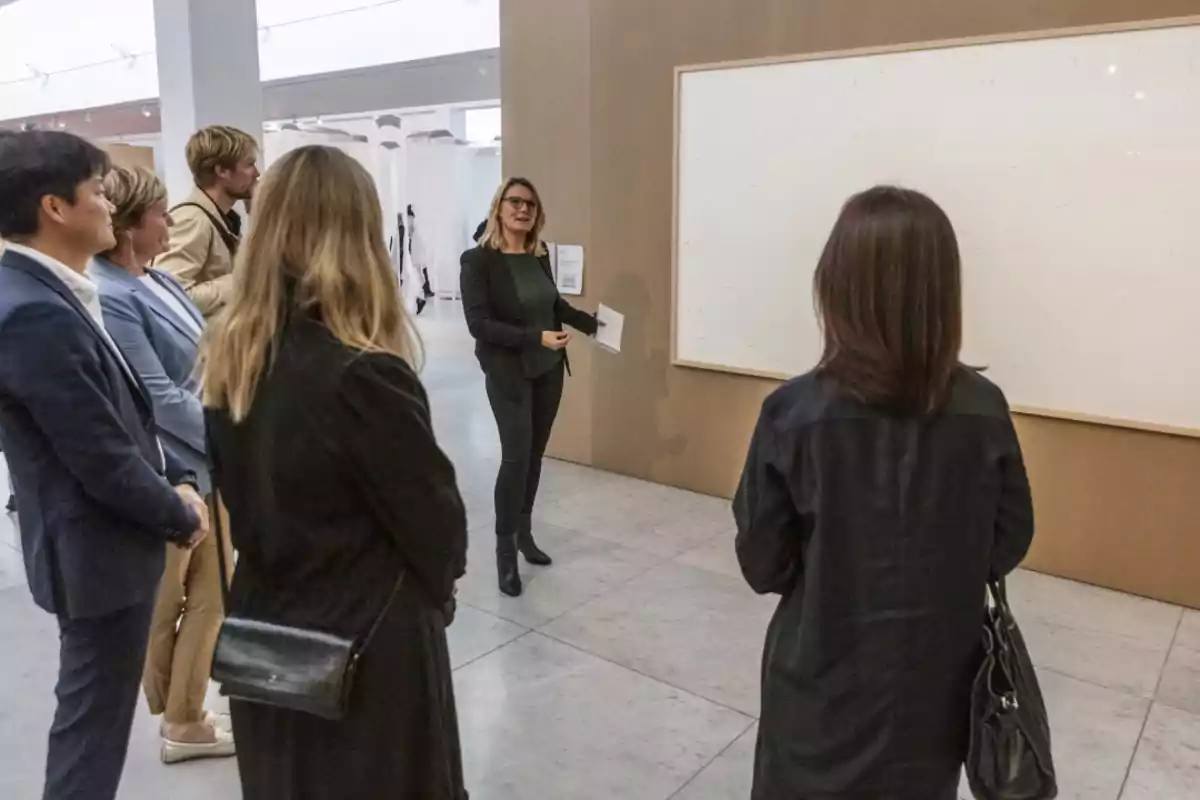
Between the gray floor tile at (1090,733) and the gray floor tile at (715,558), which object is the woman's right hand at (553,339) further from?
the gray floor tile at (1090,733)

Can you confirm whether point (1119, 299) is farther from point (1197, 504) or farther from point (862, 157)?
point (862, 157)

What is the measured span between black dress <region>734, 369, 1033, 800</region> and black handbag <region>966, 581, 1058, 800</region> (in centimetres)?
4

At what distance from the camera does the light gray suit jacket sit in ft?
6.93

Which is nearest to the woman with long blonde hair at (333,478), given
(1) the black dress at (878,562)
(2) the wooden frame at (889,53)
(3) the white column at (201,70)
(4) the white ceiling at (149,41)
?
(1) the black dress at (878,562)

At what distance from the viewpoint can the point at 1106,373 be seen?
3627mm

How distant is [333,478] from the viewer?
1.41m

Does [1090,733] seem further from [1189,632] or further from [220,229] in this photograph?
[220,229]

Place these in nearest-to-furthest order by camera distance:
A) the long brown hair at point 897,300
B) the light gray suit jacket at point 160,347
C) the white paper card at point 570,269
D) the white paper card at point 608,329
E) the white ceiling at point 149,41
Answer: the long brown hair at point 897,300 → the light gray suit jacket at point 160,347 → the white paper card at point 608,329 → the white paper card at point 570,269 → the white ceiling at point 149,41

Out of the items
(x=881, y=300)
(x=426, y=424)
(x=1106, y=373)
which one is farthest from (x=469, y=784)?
(x=1106, y=373)

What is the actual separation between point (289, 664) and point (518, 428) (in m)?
2.16

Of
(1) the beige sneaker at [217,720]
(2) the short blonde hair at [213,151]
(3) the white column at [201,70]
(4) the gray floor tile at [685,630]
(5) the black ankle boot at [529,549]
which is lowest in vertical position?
(4) the gray floor tile at [685,630]

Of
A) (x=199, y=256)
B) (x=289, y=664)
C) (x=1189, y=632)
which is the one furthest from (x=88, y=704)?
(x=1189, y=632)

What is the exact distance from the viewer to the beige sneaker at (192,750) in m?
2.54

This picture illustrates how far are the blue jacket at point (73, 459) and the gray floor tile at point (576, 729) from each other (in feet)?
3.74
